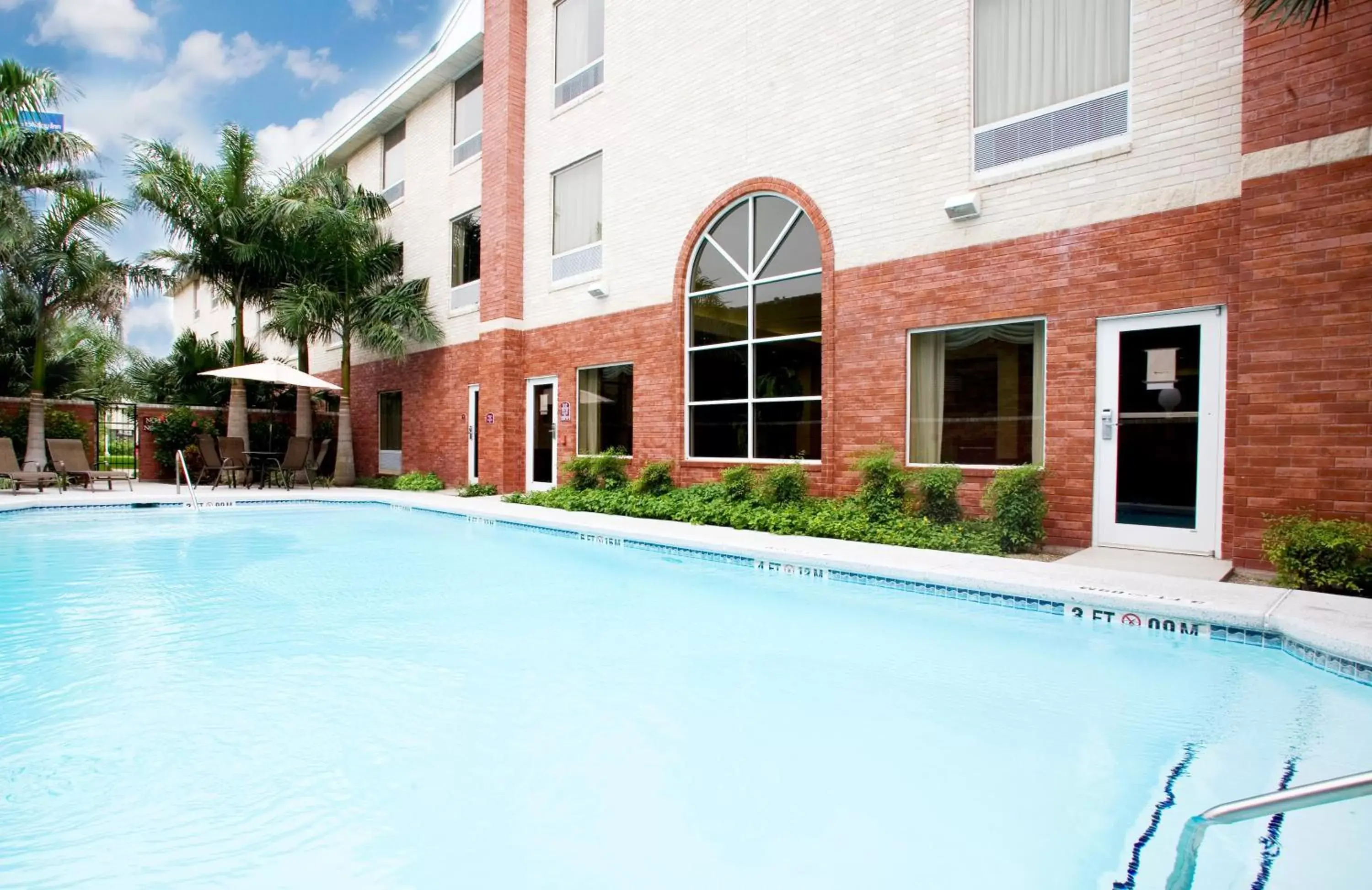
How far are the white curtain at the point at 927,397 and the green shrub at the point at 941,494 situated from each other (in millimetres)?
499

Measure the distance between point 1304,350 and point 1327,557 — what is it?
5.34 feet

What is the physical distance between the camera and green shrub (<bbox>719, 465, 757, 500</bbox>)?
8875 mm

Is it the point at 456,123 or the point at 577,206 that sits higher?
the point at 456,123

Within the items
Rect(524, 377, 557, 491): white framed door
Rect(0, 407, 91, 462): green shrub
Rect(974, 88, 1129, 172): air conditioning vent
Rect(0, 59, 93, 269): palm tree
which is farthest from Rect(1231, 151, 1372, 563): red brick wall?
Rect(0, 407, 91, 462): green shrub

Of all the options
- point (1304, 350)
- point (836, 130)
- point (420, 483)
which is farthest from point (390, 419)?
point (1304, 350)

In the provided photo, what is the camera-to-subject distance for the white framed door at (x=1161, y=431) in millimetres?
5938

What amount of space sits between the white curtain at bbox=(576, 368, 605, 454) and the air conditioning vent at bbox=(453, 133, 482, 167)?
5.67m

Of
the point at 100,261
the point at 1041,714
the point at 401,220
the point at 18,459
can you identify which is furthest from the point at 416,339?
the point at 1041,714

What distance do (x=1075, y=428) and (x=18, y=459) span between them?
1734 cm

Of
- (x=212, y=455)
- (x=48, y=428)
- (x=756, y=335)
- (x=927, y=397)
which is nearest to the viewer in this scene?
(x=927, y=397)

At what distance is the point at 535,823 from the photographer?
2420 millimetres

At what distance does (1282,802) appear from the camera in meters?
1.38

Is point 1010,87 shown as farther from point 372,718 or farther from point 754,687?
point 372,718

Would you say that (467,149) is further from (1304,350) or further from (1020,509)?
(1304,350)
